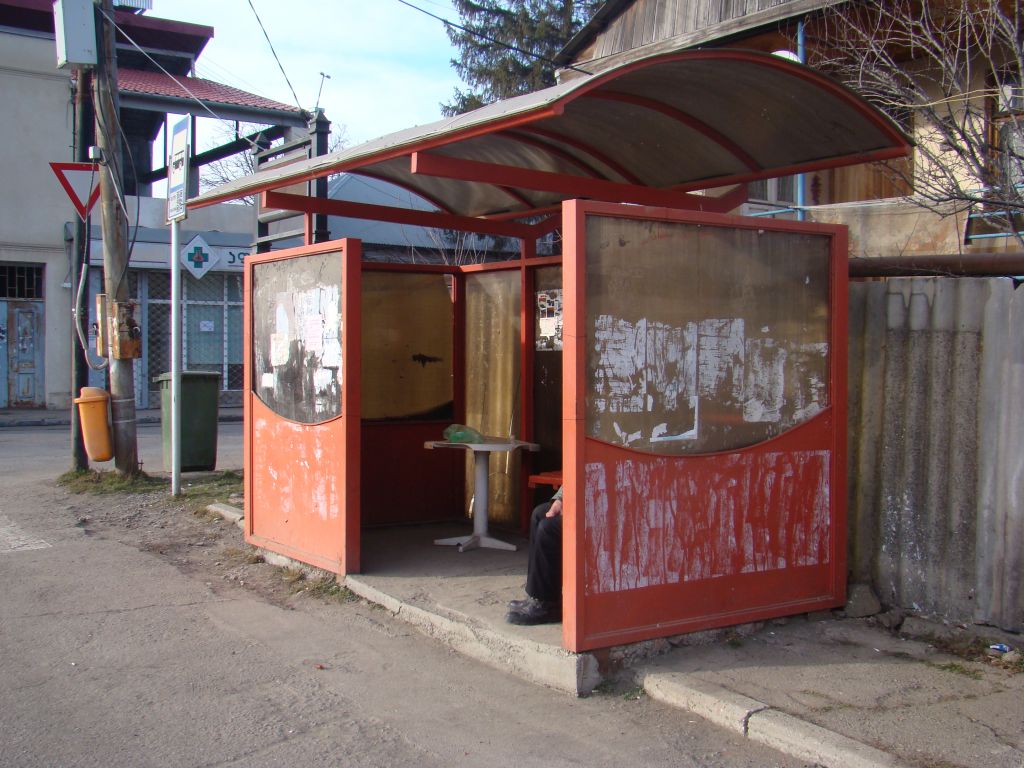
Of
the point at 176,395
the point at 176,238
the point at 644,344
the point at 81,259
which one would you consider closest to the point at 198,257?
the point at 81,259

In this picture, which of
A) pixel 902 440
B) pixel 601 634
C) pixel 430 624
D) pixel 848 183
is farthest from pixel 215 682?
pixel 848 183

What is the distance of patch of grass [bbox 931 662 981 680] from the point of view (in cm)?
468

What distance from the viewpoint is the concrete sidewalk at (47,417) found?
19.1 metres

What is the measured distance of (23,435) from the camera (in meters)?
16.8

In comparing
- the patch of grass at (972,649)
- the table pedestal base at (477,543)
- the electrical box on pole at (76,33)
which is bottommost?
the patch of grass at (972,649)

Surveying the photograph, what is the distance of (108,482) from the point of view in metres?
10.6

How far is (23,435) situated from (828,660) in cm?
1568

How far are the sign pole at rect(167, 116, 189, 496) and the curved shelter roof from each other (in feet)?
8.11

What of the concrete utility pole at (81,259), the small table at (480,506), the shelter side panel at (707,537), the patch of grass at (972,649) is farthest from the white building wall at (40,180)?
the patch of grass at (972,649)

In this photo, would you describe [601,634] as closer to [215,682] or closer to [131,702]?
[215,682]

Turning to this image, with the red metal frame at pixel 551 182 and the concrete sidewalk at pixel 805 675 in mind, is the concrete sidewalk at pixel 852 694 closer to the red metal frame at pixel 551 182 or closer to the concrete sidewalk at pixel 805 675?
the concrete sidewalk at pixel 805 675

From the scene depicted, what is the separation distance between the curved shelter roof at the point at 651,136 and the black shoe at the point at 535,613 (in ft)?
7.70

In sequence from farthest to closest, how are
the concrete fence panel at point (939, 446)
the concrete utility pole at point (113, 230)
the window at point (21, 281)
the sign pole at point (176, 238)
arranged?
the window at point (21, 281) < the concrete utility pole at point (113, 230) < the sign pole at point (176, 238) < the concrete fence panel at point (939, 446)

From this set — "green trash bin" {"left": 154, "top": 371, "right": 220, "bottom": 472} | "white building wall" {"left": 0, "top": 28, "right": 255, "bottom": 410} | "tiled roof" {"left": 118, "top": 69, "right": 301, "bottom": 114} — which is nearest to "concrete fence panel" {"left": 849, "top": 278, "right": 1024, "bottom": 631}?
"green trash bin" {"left": 154, "top": 371, "right": 220, "bottom": 472}
